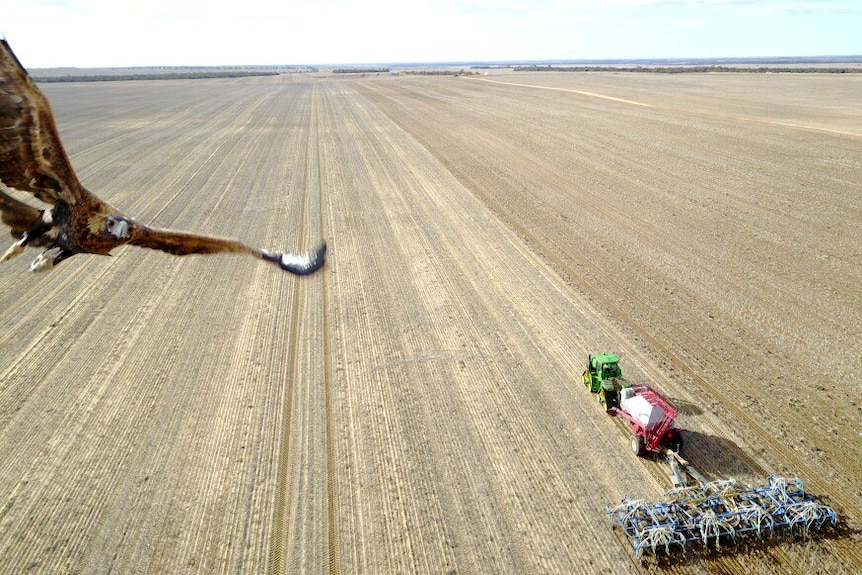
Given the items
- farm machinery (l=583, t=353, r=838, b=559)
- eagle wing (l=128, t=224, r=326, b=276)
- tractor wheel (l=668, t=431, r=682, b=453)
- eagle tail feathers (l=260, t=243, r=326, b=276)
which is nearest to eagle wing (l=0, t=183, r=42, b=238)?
eagle wing (l=128, t=224, r=326, b=276)

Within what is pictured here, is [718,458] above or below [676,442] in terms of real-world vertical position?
below

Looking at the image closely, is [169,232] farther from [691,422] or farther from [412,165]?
[412,165]

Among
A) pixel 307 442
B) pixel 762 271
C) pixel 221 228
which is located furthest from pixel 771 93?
pixel 307 442

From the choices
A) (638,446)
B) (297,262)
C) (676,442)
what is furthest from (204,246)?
(676,442)

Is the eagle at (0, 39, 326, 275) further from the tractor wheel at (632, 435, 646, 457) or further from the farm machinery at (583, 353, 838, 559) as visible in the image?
the tractor wheel at (632, 435, 646, 457)

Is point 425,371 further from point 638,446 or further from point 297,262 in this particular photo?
point 297,262

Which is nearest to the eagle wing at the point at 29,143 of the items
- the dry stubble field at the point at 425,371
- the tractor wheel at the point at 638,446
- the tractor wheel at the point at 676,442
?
the dry stubble field at the point at 425,371

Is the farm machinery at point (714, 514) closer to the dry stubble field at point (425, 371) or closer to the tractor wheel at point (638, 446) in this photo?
the dry stubble field at point (425, 371)
